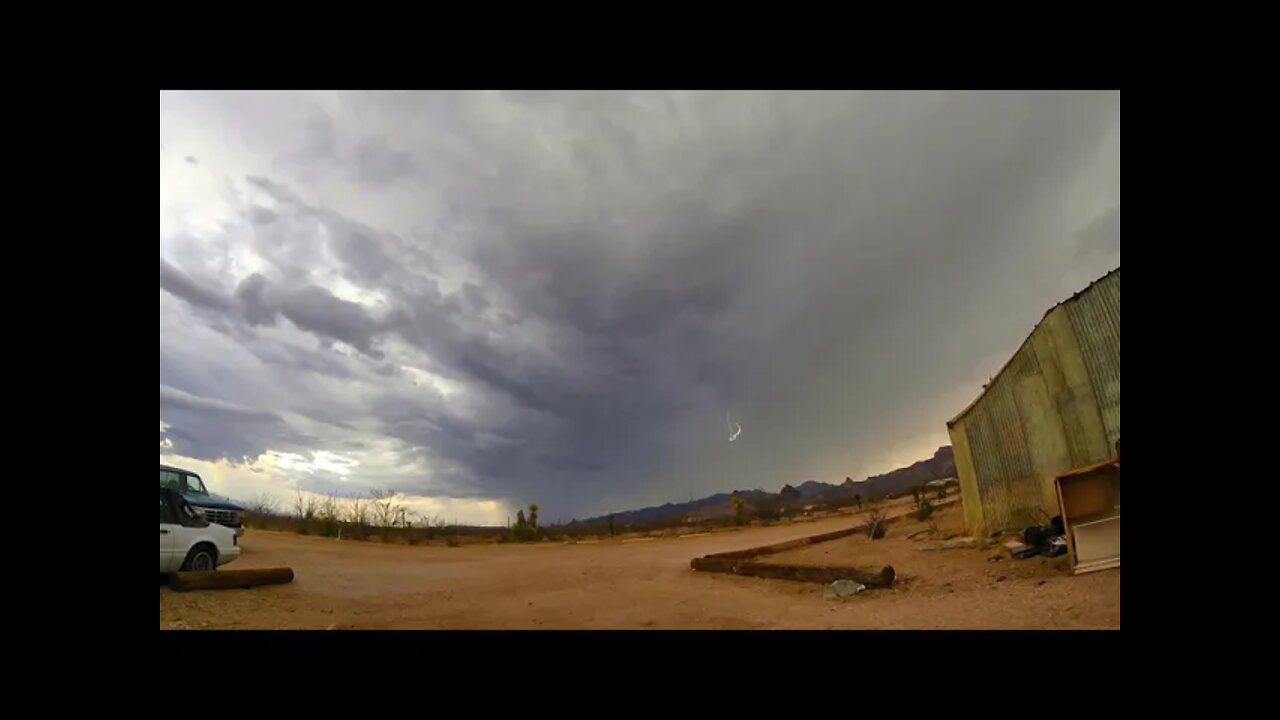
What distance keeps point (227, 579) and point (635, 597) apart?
5.97m

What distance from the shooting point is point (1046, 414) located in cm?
825

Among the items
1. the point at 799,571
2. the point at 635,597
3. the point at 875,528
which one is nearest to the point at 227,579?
the point at 635,597

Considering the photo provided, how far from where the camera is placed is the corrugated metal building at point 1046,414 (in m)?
7.38

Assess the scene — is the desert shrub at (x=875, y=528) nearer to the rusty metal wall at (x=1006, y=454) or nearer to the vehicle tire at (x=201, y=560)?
the rusty metal wall at (x=1006, y=454)

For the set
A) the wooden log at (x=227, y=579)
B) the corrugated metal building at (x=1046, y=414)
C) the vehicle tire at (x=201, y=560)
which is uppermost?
the corrugated metal building at (x=1046, y=414)

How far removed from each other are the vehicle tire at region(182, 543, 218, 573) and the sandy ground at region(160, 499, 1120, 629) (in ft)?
1.39

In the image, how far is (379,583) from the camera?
833 centimetres

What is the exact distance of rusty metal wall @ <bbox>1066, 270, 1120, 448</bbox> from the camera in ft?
23.7

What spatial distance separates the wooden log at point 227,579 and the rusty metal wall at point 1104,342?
1253 centimetres

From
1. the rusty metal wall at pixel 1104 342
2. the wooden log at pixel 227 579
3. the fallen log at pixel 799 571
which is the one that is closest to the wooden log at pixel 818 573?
the fallen log at pixel 799 571

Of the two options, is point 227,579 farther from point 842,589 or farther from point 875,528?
point 875,528

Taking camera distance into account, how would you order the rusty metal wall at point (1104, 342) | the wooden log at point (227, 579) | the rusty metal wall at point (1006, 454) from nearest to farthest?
the wooden log at point (227, 579)
the rusty metal wall at point (1104, 342)
the rusty metal wall at point (1006, 454)
